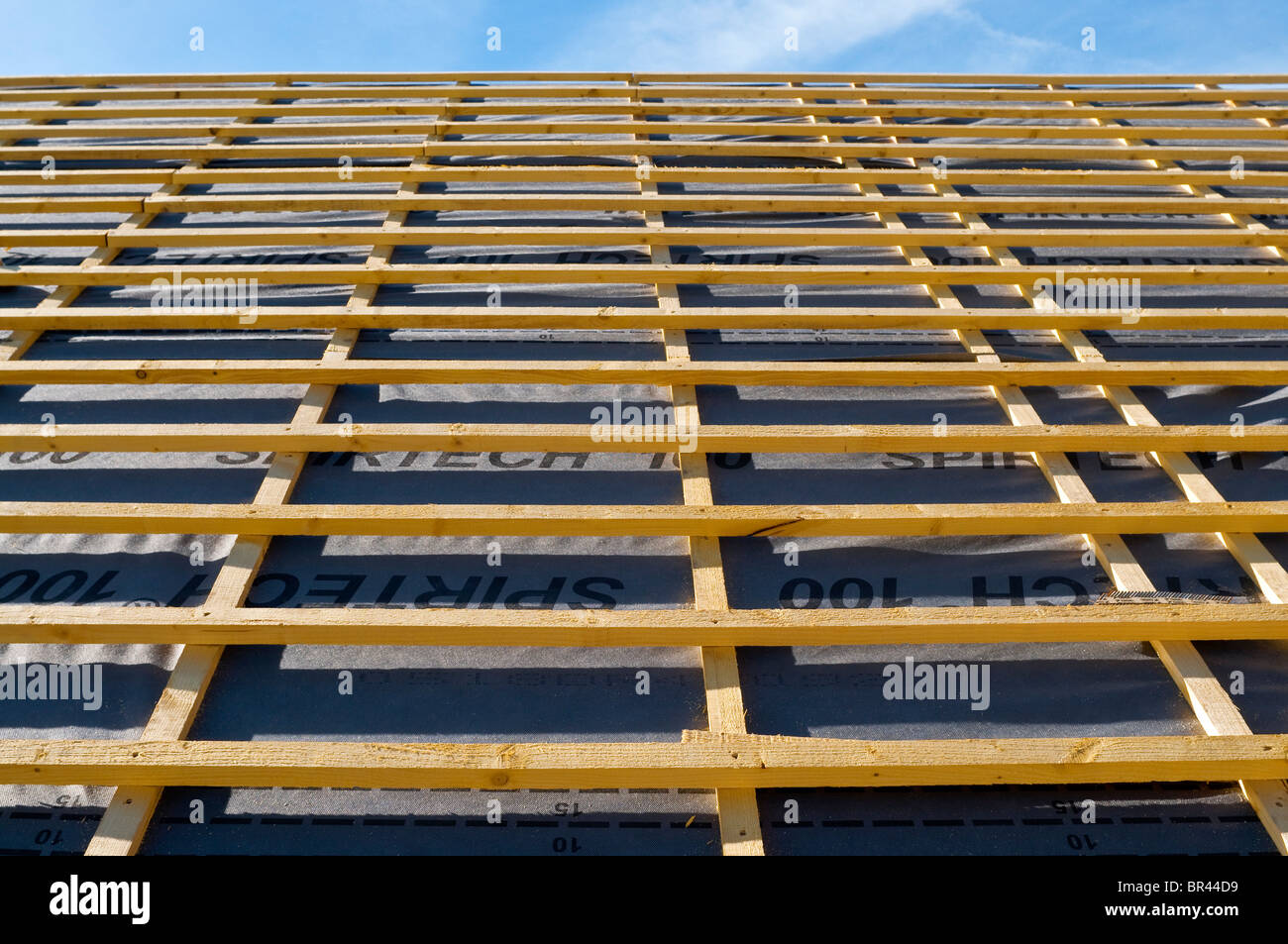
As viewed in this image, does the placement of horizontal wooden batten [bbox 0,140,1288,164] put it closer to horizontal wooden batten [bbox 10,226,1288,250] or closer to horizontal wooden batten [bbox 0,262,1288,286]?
horizontal wooden batten [bbox 10,226,1288,250]

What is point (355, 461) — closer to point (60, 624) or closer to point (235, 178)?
point (60, 624)

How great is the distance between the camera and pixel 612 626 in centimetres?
216

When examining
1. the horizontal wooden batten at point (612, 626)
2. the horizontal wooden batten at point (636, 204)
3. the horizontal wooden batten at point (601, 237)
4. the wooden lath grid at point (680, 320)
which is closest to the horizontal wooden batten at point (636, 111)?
the wooden lath grid at point (680, 320)

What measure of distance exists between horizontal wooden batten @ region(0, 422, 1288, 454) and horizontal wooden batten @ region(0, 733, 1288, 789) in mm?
1099

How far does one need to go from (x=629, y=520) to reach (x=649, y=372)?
2.74 feet

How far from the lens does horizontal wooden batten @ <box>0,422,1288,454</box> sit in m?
2.76

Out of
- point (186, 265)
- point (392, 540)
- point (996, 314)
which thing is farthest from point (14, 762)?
point (996, 314)

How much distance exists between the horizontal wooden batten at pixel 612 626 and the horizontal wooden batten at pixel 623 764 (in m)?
0.30

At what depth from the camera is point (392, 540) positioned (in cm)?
264

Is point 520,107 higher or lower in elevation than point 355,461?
higher

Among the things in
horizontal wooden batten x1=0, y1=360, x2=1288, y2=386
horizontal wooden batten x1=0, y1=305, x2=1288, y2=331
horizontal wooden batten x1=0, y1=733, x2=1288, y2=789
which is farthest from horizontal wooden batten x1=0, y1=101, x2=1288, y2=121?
horizontal wooden batten x1=0, y1=733, x2=1288, y2=789

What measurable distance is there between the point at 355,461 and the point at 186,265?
184cm

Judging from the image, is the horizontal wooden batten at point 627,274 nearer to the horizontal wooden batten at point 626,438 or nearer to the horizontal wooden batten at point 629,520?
the horizontal wooden batten at point 626,438

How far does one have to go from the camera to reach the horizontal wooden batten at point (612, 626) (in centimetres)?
217
